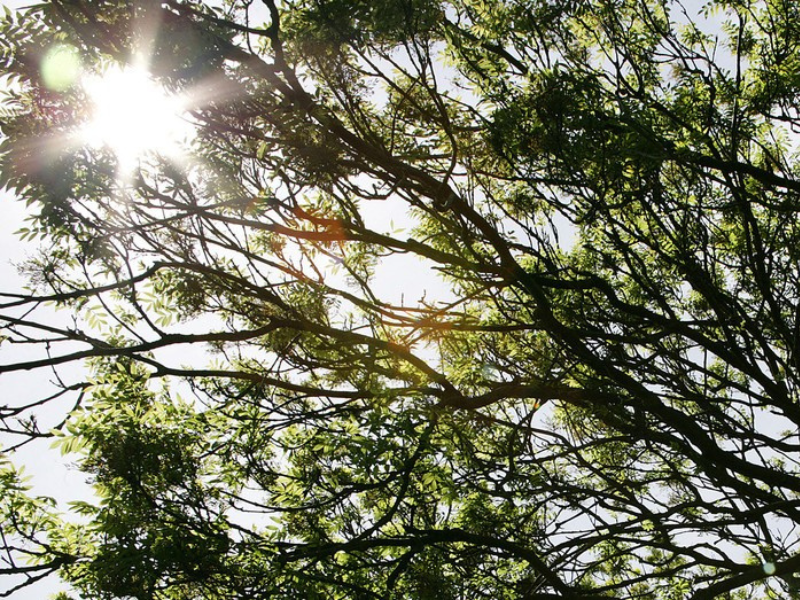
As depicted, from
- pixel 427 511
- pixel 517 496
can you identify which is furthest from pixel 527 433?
pixel 427 511

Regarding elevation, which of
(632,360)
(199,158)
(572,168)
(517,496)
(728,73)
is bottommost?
(517,496)

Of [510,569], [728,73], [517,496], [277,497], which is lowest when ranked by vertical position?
[510,569]

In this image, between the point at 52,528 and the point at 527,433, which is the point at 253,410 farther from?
the point at 527,433

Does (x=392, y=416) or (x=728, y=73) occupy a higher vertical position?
(x=728, y=73)

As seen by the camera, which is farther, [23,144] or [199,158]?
[199,158]

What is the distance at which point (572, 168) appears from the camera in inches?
186

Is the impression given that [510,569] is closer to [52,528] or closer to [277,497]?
[277,497]

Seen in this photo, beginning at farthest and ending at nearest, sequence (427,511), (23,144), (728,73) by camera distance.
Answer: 1. (728,73)
2. (427,511)
3. (23,144)

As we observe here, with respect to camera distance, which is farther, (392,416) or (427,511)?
(427,511)

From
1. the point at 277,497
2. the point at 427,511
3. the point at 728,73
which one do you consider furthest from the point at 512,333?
the point at 728,73

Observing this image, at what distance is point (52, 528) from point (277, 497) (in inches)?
72.7

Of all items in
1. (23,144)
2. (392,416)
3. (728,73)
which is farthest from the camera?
(728,73)

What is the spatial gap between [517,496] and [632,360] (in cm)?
168

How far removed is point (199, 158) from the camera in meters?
4.54
